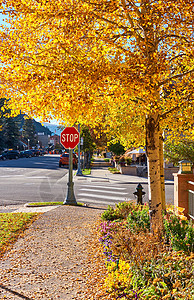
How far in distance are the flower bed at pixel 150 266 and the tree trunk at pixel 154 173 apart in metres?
0.26

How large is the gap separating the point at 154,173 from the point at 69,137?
23.2 feet

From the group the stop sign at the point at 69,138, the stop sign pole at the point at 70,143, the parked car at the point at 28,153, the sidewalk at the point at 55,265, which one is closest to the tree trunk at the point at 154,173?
the sidewalk at the point at 55,265

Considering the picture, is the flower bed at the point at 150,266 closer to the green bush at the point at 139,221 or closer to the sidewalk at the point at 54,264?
the green bush at the point at 139,221

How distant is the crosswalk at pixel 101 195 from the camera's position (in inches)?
558

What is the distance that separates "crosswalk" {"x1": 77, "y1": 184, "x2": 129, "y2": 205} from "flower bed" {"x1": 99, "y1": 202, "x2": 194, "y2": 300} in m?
7.51

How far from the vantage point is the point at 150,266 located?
15.4ft

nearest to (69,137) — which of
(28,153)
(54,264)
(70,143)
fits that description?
(70,143)

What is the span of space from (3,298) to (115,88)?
3.63 meters

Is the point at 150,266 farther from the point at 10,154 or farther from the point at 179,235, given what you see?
the point at 10,154

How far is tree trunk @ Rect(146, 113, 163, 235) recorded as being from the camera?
21.6 ft

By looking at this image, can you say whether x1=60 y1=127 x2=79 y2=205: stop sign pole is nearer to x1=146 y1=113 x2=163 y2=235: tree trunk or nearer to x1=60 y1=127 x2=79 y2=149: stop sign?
x1=60 y1=127 x2=79 y2=149: stop sign

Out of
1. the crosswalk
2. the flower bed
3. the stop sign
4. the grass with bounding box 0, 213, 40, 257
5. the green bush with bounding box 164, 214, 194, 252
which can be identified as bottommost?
the crosswalk

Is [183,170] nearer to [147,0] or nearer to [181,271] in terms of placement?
[147,0]

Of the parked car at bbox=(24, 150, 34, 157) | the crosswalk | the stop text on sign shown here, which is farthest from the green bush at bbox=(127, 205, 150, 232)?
the parked car at bbox=(24, 150, 34, 157)
